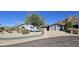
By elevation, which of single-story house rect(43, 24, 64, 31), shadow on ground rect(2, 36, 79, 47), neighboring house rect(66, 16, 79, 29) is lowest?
shadow on ground rect(2, 36, 79, 47)

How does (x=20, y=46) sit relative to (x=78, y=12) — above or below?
below

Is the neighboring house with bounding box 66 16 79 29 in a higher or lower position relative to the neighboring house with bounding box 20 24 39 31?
higher

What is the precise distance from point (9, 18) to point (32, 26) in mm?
294

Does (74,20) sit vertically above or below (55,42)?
above

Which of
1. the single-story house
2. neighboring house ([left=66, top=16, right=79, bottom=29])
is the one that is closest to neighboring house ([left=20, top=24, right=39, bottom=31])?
the single-story house

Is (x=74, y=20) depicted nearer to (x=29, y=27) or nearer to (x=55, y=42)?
(x=55, y=42)

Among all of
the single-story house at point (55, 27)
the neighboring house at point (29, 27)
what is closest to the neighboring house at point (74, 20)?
the single-story house at point (55, 27)

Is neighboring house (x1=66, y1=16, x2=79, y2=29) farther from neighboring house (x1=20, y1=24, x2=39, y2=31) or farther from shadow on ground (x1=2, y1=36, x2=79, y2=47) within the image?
neighboring house (x1=20, y1=24, x2=39, y2=31)

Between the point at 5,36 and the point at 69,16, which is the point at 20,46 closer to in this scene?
the point at 5,36

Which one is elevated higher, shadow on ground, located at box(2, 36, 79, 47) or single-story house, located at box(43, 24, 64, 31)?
single-story house, located at box(43, 24, 64, 31)

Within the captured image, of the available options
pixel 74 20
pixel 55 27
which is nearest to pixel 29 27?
pixel 55 27
